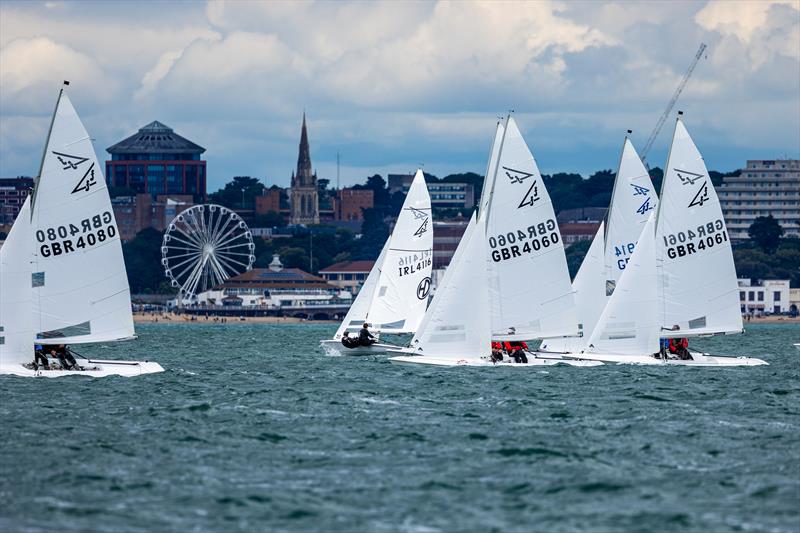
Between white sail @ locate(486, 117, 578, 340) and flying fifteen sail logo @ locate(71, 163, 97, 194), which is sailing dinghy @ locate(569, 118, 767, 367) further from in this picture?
flying fifteen sail logo @ locate(71, 163, 97, 194)

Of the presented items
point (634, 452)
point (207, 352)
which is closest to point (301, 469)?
point (634, 452)

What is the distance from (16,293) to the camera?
42.5 m

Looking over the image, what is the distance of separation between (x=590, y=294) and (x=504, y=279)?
7.17m

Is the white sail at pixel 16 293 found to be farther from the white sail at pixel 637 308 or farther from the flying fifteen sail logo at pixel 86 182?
the white sail at pixel 637 308

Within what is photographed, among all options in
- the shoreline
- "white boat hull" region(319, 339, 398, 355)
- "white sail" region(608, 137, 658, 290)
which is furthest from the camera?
the shoreline

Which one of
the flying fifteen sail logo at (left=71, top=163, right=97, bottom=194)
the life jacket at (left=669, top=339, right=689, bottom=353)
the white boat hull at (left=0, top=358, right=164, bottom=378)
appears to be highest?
the flying fifteen sail logo at (left=71, top=163, right=97, bottom=194)

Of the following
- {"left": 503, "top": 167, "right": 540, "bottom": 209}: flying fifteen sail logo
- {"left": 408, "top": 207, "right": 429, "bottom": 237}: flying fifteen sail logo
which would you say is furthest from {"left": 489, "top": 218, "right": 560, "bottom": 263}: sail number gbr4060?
{"left": 408, "top": 207, "right": 429, "bottom": 237}: flying fifteen sail logo

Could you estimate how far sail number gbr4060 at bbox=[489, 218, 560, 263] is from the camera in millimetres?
50156

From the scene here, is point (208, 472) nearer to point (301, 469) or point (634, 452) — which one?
point (301, 469)

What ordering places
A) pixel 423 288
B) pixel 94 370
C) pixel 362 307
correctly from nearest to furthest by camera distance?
pixel 94 370 < pixel 423 288 < pixel 362 307

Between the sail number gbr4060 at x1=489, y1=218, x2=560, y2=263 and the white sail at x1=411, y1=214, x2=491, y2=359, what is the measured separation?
1331mm

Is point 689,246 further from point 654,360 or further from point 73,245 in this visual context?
point 73,245

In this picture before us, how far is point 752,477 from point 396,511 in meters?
6.77

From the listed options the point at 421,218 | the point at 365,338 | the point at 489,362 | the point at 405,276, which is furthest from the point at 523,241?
the point at 421,218
